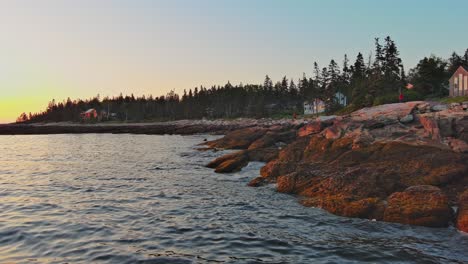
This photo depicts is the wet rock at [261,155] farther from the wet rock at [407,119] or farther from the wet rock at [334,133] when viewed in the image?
the wet rock at [407,119]

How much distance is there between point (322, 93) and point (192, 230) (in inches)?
3784

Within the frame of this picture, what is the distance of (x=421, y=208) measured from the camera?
11305 mm

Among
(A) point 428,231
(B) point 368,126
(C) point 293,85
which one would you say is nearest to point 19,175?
(B) point 368,126

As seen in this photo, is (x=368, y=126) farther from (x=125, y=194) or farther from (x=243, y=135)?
(x=243, y=135)

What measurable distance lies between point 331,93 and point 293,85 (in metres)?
48.0

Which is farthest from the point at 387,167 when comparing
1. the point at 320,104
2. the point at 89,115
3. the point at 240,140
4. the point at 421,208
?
the point at 89,115

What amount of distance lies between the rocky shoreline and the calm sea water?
0.71 m

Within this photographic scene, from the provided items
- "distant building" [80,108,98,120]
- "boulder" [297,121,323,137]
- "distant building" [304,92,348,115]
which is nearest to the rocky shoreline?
"boulder" [297,121,323,137]

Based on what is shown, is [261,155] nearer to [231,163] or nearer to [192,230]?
[231,163]

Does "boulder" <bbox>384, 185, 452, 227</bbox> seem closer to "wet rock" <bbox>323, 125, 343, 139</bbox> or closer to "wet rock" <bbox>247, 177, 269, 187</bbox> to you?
"wet rock" <bbox>247, 177, 269, 187</bbox>

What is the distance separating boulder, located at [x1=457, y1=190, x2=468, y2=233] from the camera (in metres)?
10.4

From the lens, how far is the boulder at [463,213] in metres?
10.4

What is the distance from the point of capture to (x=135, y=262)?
855cm

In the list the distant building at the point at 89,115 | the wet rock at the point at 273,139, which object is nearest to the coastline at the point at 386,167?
the wet rock at the point at 273,139
